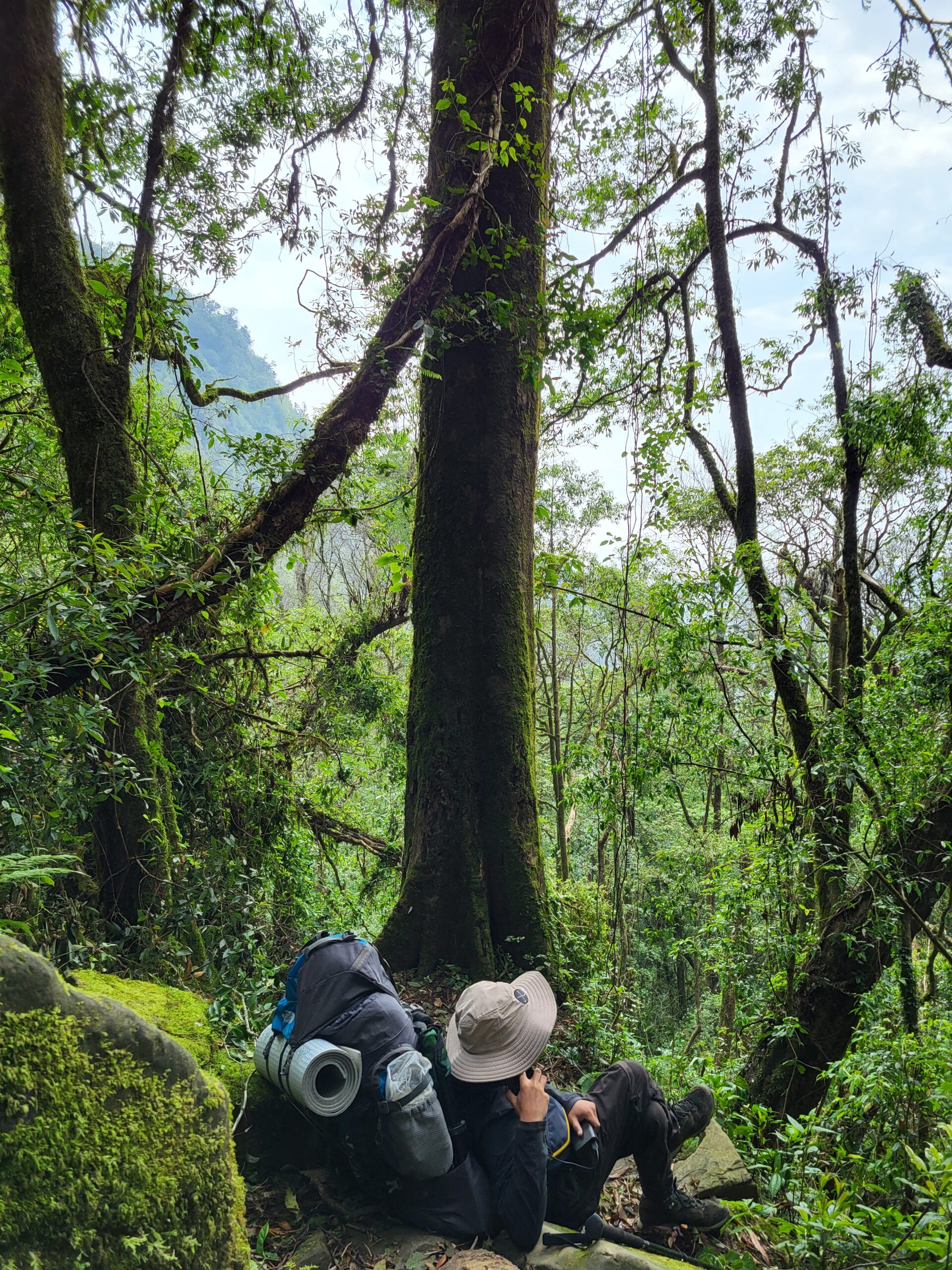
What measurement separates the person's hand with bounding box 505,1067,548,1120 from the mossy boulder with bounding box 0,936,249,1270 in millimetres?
1211

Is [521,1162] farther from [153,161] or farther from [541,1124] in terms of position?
[153,161]

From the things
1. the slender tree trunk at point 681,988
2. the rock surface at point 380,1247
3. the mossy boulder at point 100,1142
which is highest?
the mossy boulder at point 100,1142

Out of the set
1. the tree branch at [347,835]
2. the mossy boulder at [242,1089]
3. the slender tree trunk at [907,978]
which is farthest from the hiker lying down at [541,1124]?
the tree branch at [347,835]

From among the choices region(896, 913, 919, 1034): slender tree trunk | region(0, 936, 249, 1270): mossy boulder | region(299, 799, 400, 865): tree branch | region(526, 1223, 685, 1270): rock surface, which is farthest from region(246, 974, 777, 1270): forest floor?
region(299, 799, 400, 865): tree branch

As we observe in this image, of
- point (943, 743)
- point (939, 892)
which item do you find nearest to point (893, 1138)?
point (939, 892)

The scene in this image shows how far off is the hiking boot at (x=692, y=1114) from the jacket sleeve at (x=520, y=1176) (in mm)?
990

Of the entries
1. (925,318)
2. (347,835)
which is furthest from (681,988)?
(925,318)

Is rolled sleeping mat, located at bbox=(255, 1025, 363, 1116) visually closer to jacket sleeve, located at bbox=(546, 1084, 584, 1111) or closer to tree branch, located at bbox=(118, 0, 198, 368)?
jacket sleeve, located at bbox=(546, 1084, 584, 1111)

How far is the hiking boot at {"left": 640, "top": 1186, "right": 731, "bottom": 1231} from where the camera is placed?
3.02m

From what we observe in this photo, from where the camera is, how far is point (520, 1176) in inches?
99.0

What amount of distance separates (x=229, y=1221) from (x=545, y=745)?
12.3 metres

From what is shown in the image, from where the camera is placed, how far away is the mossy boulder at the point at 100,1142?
133 cm

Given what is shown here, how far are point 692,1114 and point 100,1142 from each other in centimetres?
284

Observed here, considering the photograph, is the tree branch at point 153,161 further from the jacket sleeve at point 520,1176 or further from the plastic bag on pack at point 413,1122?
the jacket sleeve at point 520,1176
